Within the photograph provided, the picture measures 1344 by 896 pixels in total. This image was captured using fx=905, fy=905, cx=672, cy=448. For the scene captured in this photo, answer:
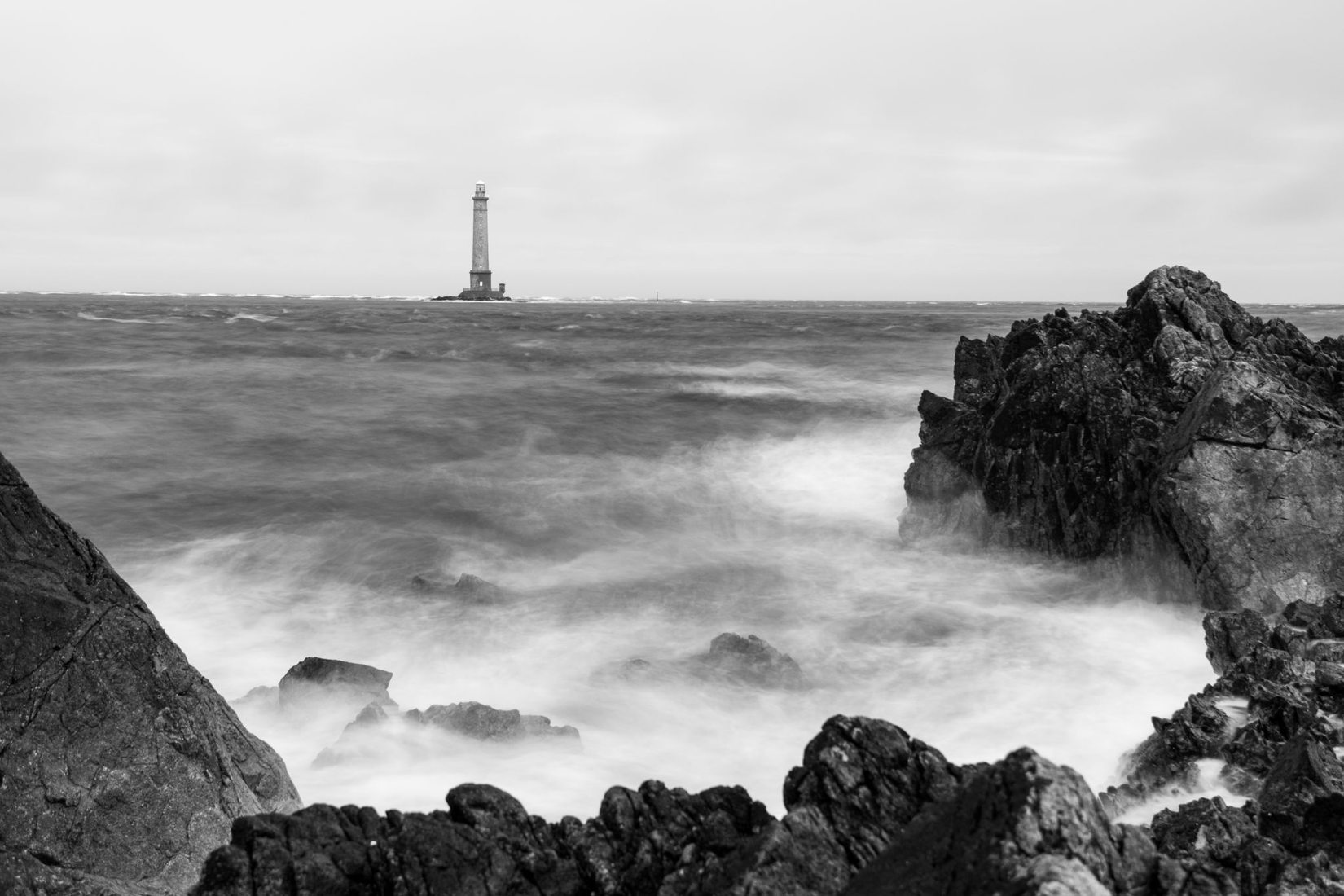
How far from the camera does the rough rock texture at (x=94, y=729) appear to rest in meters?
6.66

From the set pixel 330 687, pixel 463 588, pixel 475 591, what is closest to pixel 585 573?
pixel 475 591

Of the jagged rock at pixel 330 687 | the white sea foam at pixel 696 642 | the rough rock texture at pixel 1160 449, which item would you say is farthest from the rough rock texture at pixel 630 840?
the rough rock texture at pixel 1160 449

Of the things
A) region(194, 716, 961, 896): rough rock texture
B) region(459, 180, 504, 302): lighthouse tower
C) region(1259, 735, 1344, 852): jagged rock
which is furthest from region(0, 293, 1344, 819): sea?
region(459, 180, 504, 302): lighthouse tower

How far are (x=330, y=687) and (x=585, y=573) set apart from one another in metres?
7.65

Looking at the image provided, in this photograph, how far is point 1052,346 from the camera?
18406 mm

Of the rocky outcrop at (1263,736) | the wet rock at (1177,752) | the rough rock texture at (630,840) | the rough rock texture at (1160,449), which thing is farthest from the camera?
the rough rock texture at (1160,449)

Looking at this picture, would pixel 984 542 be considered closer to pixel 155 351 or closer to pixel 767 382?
pixel 767 382

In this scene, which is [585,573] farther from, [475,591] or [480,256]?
[480,256]

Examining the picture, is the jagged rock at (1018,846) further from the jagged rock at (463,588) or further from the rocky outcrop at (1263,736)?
the jagged rock at (463,588)

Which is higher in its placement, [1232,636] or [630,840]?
[630,840]

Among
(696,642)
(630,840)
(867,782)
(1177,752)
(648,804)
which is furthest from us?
(696,642)

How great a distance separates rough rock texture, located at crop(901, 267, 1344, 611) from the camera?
13.7 metres

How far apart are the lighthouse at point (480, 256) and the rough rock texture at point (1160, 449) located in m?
141

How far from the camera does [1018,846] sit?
14.5 feet
